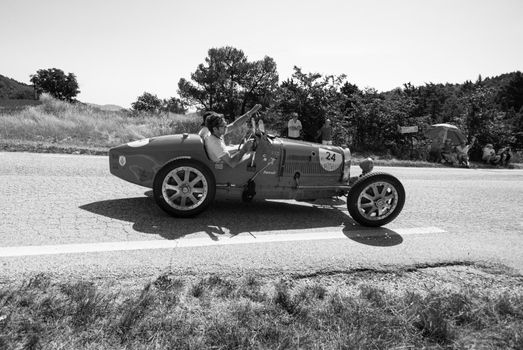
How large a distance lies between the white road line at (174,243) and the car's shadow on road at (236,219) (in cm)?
12

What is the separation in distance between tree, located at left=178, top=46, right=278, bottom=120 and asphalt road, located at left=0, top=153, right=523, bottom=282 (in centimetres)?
4005

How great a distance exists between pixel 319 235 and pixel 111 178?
437 cm

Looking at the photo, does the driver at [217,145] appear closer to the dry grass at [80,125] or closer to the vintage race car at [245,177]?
the vintage race car at [245,177]

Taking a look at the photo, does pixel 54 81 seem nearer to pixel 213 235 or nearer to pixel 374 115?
pixel 374 115

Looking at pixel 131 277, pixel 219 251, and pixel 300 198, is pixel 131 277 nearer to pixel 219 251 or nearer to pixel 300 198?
pixel 219 251

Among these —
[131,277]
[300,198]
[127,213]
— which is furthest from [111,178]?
[131,277]

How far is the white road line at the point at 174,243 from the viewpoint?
341 centimetres

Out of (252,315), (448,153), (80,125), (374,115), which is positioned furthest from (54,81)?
(252,315)

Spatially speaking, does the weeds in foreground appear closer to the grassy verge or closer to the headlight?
the grassy verge

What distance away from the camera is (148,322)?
237 centimetres

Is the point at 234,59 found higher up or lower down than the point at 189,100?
higher up

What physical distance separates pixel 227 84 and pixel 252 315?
45.8m

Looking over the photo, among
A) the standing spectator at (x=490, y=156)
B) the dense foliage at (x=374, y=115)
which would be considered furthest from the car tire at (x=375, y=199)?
the standing spectator at (x=490, y=156)

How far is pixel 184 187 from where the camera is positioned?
15.4ft
